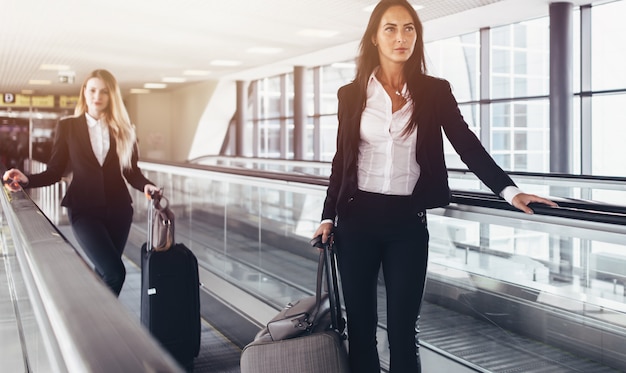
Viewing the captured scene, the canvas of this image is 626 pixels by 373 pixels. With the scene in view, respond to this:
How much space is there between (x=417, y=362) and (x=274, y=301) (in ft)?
8.71

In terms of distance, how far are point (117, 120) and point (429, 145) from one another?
2325mm

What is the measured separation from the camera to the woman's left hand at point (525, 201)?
100 inches

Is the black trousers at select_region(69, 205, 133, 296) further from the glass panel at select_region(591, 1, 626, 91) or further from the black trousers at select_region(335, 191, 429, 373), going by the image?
the glass panel at select_region(591, 1, 626, 91)

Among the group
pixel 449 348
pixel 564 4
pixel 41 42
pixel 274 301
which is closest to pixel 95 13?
pixel 41 42

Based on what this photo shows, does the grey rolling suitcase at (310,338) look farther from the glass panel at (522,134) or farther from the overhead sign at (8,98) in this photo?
the overhead sign at (8,98)

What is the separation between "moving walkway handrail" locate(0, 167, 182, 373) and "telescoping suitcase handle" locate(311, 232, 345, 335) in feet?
3.99

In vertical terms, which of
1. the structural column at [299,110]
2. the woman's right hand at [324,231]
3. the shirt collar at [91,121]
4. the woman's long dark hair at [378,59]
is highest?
the structural column at [299,110]

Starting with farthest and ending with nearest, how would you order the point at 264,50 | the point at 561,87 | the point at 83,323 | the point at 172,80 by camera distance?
the point at 172,80, the point at 264,50, the point at 561,87, the point at 83,323

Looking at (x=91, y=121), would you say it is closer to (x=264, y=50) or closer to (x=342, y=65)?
(x=264, y=50)

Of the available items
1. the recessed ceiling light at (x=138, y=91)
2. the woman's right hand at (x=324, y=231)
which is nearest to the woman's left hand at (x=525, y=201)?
the woman's right hand at (x=324, y=231)

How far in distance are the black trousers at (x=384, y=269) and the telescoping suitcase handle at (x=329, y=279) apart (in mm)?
48

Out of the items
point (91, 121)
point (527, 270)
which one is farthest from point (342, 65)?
point (527, 270)

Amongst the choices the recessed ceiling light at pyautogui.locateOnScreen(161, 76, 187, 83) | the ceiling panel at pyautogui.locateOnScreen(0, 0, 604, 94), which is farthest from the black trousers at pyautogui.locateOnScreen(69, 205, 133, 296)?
the recessed ceiling light at pyautogui.locateOnScreen(161, 76, 187, 83)

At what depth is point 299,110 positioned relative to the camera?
21312 millimetres
